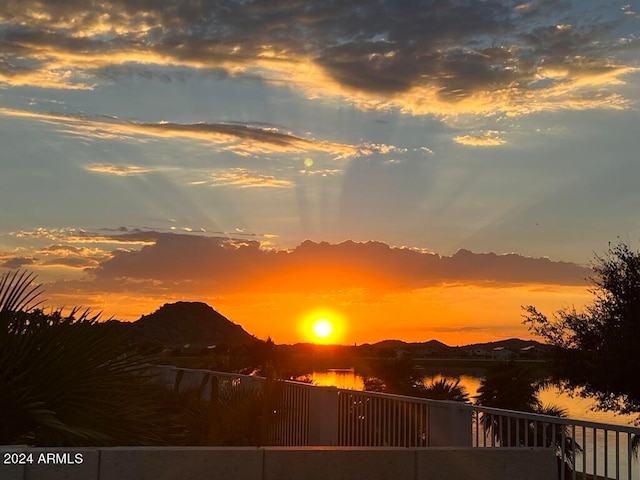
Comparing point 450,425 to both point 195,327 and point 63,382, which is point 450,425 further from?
point 195,327

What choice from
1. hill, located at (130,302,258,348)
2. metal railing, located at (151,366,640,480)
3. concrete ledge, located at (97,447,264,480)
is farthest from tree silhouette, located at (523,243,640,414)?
hill, located at (130,302,258,348)

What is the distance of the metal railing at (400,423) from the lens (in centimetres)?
855

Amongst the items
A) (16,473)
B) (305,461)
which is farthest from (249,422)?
(16,473)

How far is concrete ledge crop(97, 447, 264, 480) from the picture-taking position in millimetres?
6355

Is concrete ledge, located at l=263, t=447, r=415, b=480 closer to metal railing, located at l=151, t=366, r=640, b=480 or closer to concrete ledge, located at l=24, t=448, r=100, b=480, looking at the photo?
concrete ledge, located at l=24, t=448, r=100, b=480

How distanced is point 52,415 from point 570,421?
5.65 meters

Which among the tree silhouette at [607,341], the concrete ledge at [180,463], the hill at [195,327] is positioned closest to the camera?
the concrete ledge at [180,463]

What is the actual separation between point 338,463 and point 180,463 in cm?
140

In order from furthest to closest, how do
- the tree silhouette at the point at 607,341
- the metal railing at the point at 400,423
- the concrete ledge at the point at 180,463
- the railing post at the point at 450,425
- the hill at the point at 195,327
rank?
the hill at the point at 195,327 → the tree silhouette at the point at 607,341 → the railing post at the point at 450,425 → the metal railing at the point at 400,423 → the concrete ledge at the point at 180,463

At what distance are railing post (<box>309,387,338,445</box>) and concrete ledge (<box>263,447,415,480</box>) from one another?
6.06m

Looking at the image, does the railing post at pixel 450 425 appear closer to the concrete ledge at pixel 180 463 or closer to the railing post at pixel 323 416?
the railing post at pixel 323 416

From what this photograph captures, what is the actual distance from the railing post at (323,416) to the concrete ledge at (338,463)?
6.06m

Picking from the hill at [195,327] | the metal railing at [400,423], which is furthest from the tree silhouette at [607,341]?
the hill at [195,327]

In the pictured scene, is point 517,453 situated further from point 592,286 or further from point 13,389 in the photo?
point 592,286
